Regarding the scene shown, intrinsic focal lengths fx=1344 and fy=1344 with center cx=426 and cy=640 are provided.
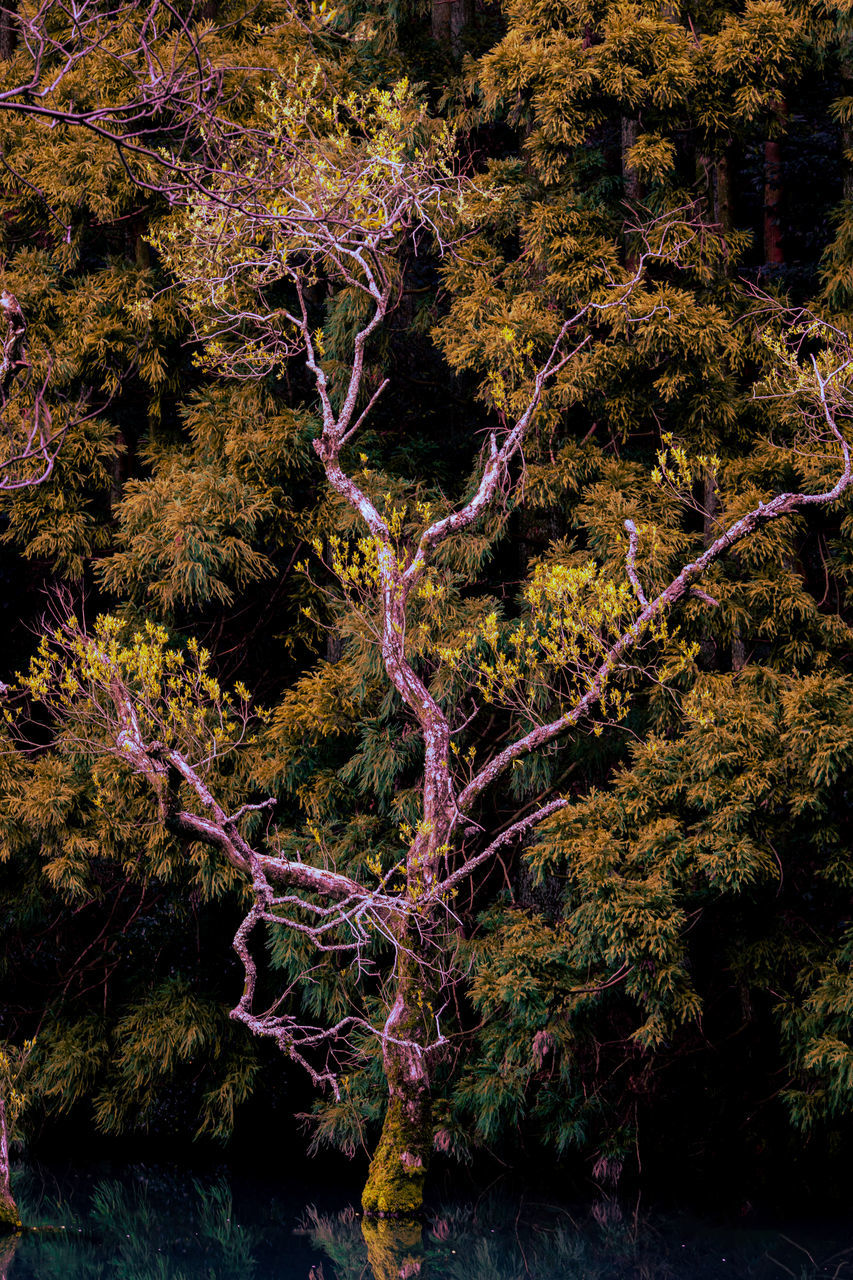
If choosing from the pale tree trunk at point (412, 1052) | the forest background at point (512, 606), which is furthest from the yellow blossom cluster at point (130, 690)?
the pale tree trunk at point (412, 1052)

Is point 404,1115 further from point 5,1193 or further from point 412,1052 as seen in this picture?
point 5,1193

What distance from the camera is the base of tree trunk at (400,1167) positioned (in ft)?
22.6

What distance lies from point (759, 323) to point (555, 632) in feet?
7.58

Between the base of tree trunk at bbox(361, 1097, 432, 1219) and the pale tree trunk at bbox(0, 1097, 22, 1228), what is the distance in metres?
1.77

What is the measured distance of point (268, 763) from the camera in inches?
323

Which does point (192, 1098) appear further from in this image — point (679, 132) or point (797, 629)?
point (679, 132)

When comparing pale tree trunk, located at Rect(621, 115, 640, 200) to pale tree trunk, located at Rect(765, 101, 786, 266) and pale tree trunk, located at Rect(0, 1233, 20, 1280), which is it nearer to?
pale tree trunk, located at Rect(765, 101, 786, 266)

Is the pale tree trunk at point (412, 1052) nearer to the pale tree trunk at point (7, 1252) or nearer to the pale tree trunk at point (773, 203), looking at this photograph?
Result: the pale tree trunk at point (7, 1252)

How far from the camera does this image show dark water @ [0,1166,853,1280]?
6.50m

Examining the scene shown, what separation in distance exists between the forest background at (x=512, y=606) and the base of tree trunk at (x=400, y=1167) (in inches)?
19.1

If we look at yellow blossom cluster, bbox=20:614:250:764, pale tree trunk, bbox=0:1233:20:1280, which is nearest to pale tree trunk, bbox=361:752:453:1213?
yellow blossom cluster, bbox=20:614:250:764

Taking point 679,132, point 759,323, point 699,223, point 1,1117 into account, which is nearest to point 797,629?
point 759,323

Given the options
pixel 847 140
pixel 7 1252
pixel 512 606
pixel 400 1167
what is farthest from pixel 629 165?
pixel 7 1252

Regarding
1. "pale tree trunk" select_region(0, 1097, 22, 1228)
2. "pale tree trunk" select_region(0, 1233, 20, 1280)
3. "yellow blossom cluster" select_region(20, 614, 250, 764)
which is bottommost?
"pale tree trunk" select_region(0, 1233, 20, 1280)
